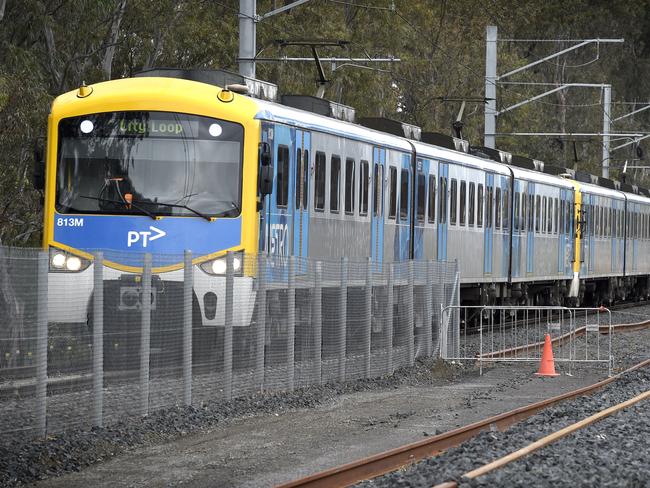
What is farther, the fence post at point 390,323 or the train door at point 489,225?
the train door at point 489,225

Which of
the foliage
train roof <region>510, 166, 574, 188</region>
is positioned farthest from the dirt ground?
train roof <region>510, 166, 574, 188</region>

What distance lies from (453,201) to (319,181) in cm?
804

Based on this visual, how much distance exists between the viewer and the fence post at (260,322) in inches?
599

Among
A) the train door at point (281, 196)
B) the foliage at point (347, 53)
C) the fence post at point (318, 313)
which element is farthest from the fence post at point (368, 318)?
the foliage at point (347, 53)

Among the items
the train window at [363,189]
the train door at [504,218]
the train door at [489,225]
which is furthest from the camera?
the train door at [504,218]

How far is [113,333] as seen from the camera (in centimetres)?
1240

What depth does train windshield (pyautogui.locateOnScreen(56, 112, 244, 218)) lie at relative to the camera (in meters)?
17.1

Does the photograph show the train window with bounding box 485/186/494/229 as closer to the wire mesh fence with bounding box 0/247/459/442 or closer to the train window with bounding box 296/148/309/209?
the wire mesh fence with bounding box 0/247/459/442

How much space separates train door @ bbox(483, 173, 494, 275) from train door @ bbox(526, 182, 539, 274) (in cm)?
327

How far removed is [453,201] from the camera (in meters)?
27.5

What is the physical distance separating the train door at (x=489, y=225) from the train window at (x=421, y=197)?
4727mm

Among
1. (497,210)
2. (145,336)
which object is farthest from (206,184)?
(497,210)

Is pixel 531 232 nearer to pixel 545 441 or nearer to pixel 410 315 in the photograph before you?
pixel 410 315

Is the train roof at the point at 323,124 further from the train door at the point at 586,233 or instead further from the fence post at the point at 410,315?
the train door at the point at 586,233
